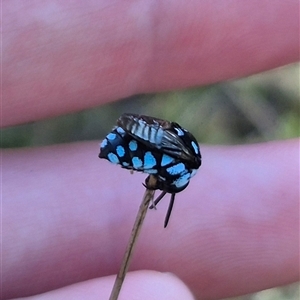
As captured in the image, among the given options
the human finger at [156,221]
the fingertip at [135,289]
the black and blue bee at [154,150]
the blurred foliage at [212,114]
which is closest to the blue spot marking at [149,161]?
the black and blue bee at [154,150]

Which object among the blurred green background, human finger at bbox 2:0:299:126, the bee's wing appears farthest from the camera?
the blurred green background

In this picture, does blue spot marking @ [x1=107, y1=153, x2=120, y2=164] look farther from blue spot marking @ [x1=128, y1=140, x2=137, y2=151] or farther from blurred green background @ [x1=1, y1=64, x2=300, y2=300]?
blurred green background @ [x1=1, y1=64, x2=300, y2=300]

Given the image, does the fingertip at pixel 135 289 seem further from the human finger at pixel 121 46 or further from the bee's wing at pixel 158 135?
the human finger at pixel 121 46

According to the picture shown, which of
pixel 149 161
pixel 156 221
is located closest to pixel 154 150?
pixel 149 161

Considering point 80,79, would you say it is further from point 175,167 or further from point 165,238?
point 175,167

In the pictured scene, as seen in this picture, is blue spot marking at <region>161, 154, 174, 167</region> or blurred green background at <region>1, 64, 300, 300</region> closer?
blue spot marking at <region>161, 154, 174, 167</region>

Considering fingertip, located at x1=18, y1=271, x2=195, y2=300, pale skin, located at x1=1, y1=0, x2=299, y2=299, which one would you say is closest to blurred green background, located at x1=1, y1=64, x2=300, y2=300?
pale skin, located at x1=1, y1=0, x2=299, y2=299
